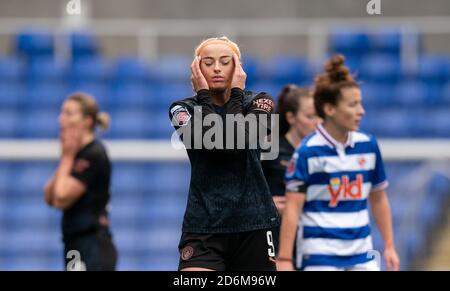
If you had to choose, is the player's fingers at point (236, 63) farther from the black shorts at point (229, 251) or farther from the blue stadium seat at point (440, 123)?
the blue stadium seat at point (440, 123)

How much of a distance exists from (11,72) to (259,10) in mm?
3562

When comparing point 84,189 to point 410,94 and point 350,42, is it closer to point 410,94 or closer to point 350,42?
point 410,94

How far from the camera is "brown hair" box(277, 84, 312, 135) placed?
7207 mm

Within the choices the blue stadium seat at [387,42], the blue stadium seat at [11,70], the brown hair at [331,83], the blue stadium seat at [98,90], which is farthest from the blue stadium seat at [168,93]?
the brown hair at [331,83]

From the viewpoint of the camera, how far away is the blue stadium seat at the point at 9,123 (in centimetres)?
1296

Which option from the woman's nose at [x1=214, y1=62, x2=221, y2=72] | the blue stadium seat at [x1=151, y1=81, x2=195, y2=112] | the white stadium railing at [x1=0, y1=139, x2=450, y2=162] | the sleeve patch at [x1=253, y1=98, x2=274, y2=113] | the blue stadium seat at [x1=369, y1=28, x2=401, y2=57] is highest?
the blue stadium seat at [x1=369, y1=28, x2=401, y2=57]

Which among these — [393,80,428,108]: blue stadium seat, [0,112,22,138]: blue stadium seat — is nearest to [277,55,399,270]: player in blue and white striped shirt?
[393,80,428,108]: blue stadium seat

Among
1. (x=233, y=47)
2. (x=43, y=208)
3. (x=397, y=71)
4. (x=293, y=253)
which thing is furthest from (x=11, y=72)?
(x=233, y=47)

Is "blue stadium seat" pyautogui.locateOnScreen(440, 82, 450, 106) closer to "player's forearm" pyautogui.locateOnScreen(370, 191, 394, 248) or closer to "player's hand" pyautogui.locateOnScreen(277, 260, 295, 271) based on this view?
"player's forearm" pyautogui.locateOnScreen(370, 191, 394, 248)

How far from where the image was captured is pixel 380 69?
44.5 ft

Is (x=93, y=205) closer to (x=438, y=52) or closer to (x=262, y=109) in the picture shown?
(x=262, y=109)

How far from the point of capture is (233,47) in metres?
5.39

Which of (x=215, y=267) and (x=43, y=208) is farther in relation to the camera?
(x=43, y=208)

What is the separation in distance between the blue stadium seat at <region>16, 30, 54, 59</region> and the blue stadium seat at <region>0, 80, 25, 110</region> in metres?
0.55
